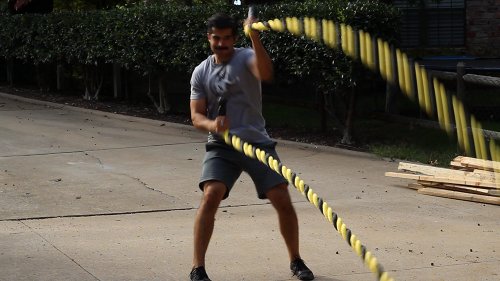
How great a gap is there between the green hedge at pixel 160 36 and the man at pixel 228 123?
576cm

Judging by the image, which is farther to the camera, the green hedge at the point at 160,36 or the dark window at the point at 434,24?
the dark window at the point at 434,24

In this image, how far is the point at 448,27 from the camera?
20859 millimetres

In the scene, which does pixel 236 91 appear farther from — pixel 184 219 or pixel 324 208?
pixel 184 219

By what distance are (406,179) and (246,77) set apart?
Answer: 4626 mm

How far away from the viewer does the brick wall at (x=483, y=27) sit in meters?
20.2

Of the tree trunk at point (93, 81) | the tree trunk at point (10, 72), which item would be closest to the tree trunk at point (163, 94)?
the tree trunk at point (93, 81)

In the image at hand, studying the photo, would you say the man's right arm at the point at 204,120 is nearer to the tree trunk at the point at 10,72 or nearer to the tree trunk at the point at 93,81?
the tree trunk at the point at 93,81

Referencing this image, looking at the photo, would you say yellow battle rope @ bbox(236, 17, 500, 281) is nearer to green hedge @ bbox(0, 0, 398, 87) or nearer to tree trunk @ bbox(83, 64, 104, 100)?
green hedge @ bbox(0, 0, 398, 87)

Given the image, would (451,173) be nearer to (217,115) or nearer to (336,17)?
(336,17)

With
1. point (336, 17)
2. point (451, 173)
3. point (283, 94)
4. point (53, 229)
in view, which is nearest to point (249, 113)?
point (53, 229)

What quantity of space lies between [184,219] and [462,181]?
2.81 metres

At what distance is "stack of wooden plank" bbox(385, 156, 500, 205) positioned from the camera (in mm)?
9797

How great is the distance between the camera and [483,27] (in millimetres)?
20328

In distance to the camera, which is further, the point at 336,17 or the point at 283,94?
the point at 283,94
